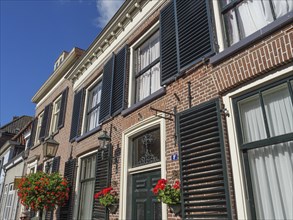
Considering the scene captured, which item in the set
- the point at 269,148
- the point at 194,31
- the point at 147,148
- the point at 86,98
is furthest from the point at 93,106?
the point at 269,148

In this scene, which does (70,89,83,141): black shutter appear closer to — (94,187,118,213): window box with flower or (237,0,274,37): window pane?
(94,187,118,213): window box with flower

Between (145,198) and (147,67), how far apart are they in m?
3.35

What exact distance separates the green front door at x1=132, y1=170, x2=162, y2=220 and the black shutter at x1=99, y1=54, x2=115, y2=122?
8.13 ft

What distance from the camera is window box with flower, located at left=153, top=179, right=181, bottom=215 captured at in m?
4.37

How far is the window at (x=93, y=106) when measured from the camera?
29.8ft

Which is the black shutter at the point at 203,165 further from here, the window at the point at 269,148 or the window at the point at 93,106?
the window at the point at 93,106

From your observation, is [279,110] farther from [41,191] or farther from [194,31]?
[41,191]

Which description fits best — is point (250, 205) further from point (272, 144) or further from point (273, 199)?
point (272, 144)

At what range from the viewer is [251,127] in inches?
149

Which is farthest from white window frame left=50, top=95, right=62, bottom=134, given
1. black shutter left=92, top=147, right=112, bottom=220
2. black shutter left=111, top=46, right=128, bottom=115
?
black shutter left=92, top=147, right=112, bottom=220

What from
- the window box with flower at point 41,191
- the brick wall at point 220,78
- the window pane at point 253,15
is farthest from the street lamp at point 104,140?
the window pane at point 253,15

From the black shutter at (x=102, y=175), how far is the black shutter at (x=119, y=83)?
124 centimetres

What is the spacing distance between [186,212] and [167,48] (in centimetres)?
354

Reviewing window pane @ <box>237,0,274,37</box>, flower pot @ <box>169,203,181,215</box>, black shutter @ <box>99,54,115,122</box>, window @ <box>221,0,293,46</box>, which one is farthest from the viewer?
black shutter @ <box>99,54,115,122</box>
